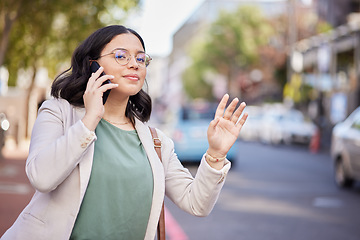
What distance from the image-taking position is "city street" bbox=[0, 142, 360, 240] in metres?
7.91

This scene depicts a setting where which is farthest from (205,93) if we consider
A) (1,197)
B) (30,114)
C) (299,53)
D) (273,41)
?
(1,197)

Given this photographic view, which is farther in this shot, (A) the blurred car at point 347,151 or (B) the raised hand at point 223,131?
(A) the blurred car at point 347,151

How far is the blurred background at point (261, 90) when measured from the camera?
1197 cm

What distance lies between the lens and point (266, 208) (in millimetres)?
10125

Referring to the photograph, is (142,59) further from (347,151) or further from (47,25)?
(47,25)

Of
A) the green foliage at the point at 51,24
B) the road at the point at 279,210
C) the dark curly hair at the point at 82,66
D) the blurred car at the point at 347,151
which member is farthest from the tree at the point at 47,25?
the dark curly hair at the point at 82,66

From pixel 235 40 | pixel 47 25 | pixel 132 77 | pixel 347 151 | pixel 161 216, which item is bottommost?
pixel 235 40

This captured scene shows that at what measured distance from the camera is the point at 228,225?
845 centimetres

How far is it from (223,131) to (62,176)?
0.77m

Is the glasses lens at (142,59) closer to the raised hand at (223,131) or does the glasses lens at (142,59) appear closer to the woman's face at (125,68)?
the woman's face at (125,68)

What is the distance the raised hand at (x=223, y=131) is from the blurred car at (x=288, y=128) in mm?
24772

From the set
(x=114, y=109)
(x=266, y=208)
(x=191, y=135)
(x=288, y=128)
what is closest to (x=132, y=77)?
(x=114, y=109)

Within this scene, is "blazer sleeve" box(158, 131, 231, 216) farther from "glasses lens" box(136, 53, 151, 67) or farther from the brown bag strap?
"glasses lens" box(136, 53, 151, 67)

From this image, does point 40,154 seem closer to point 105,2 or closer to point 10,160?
point 10,160
